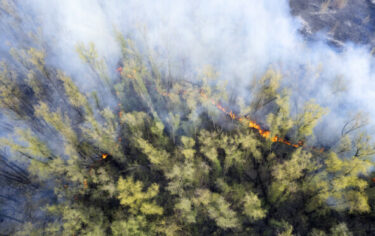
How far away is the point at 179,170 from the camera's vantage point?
23.9m

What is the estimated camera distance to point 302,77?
1356 inches

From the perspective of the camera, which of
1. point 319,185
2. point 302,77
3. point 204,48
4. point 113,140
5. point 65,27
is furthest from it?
point 65,27

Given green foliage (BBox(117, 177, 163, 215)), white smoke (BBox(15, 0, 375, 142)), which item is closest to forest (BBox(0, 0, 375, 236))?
green foliage (BBox(117, 177, 163, 215))

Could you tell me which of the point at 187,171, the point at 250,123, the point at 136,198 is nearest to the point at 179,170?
the point at 187,171

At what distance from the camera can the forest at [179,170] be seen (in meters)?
22.5

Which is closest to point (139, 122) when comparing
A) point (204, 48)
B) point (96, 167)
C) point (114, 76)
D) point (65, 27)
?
point (96, 167)

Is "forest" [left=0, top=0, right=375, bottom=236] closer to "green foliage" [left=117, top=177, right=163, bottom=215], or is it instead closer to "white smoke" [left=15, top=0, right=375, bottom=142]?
"green foliage" [left=117, top=177, right=163, bottom=215]

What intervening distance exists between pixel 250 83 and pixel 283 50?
381 inches

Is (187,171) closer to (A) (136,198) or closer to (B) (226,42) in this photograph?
(A) (136,198)

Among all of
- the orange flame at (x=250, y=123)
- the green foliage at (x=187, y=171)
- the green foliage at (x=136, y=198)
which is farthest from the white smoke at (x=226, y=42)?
the green foliage at (x=136, y=198)

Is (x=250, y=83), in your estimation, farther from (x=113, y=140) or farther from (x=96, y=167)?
(x=96, y=167)

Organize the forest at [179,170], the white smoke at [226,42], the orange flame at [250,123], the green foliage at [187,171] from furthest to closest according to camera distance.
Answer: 1. the white smoke at [226,42]
2. the orange flame at [250,123]
3. the forest at [179,170]
4. the green foliage at [187,171]

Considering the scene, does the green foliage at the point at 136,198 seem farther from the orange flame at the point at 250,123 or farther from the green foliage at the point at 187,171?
the orange flame at the point at 250,123

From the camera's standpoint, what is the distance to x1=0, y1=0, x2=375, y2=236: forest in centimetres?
2247
